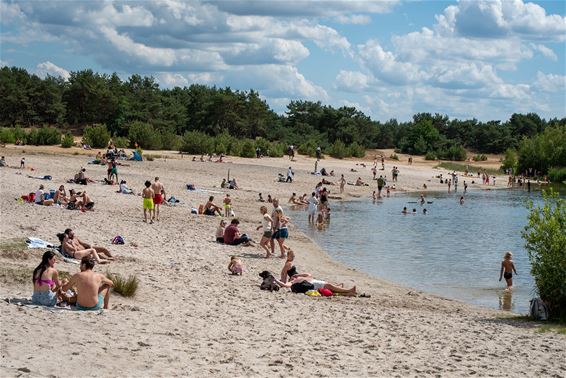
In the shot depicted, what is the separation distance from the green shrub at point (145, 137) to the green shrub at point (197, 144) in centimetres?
244

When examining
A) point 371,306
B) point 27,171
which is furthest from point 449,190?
point 371,306

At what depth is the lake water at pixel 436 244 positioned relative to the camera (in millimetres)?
21047

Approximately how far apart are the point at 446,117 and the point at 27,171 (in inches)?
3756

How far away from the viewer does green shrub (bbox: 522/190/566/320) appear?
47.9ft

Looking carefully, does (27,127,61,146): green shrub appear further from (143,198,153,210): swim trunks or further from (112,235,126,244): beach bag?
(112,235,126,244): beach bag

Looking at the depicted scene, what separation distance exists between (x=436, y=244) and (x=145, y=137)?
38852 mm

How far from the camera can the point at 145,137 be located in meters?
64.3

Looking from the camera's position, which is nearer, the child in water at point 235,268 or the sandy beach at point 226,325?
the sandy beach at point 226,325

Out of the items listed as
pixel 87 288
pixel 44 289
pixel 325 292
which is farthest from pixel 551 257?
pixel 44 289

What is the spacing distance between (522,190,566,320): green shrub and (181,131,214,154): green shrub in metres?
48.5

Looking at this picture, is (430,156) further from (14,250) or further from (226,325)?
(226,325)

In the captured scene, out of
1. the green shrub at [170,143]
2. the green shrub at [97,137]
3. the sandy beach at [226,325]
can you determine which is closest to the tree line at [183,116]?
the green shrub at [170,143]

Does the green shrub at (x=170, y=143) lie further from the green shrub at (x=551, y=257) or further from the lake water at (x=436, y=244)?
the green shrub at (x=551, y=257)

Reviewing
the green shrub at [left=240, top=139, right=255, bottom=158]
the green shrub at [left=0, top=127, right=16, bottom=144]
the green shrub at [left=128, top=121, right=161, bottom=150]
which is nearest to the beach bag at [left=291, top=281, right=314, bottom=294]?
the green shrub at [left=0, top=127, right=16, bottom=144]
